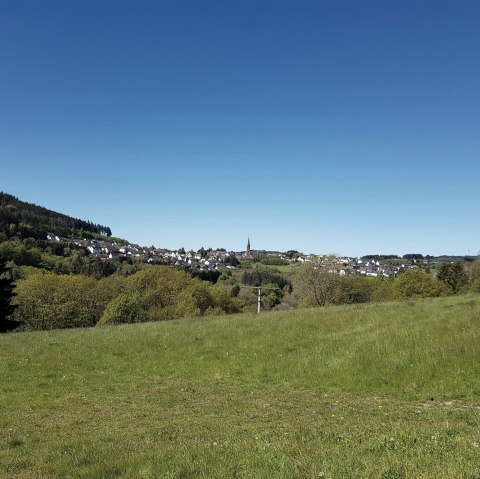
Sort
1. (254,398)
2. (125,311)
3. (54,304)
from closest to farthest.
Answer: (254,398)
(125,311)
(54,304)

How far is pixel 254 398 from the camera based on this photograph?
1611cm

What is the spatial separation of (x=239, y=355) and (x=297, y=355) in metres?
3.11

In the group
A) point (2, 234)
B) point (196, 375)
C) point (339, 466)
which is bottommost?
point (196, 375)

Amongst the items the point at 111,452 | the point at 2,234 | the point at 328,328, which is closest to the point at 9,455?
the point at 111,452

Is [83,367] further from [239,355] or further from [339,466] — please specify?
[339,466]

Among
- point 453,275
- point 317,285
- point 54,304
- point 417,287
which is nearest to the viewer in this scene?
point 317,285

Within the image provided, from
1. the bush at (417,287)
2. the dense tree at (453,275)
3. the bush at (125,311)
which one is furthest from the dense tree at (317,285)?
the dense tree at (453,275)

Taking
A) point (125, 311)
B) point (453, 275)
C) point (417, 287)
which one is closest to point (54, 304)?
point (125, 311)

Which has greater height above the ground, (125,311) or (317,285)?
(317,285)

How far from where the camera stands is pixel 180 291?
94.0 metres

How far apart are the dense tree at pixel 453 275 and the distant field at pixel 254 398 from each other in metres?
70.0

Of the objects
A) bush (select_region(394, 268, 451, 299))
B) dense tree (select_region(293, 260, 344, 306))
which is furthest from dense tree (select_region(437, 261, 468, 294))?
dense tree (select_region(293, 260, 344, 306))

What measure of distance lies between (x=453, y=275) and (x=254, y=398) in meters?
90.4

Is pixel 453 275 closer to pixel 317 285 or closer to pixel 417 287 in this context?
pixel 417 287
